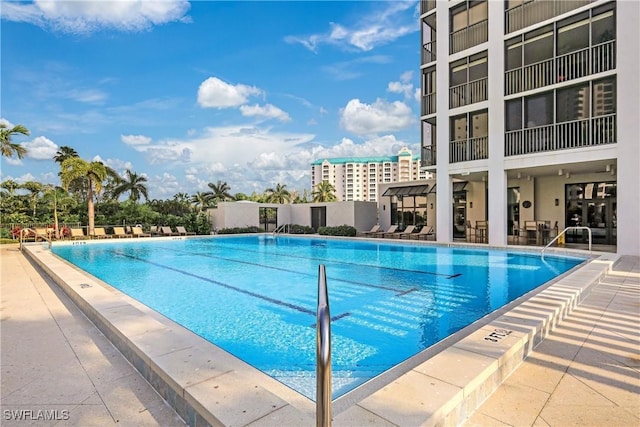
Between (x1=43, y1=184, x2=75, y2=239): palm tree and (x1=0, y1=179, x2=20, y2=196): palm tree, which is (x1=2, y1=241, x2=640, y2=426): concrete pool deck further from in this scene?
(x1=0, y1=179, x2=20, y2=196): palm tree

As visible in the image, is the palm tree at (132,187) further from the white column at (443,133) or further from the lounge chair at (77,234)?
the white column at (443,133)

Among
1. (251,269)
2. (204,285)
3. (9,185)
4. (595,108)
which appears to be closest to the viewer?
(204,285)

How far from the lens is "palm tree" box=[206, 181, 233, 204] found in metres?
45.3

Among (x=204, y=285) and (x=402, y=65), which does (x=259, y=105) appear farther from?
(x=204, y=285)

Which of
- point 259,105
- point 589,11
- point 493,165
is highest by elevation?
point 259,105

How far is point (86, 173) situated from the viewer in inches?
898

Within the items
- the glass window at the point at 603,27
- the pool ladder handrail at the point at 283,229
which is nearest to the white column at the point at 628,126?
the glass window at the point at 603,27

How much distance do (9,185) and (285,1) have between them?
24890mm

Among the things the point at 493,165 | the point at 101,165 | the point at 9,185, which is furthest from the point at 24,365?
the point at 9,185

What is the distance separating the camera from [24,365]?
11.6 feet

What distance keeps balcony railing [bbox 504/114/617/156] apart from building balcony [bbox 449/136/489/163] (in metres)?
0.96

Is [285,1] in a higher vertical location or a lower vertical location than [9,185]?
higher

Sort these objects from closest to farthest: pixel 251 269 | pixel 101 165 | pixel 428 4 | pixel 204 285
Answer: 1. pixel 204 285
2. pixel 251 269
3. pixel 428 4
4. pixel 101 165
